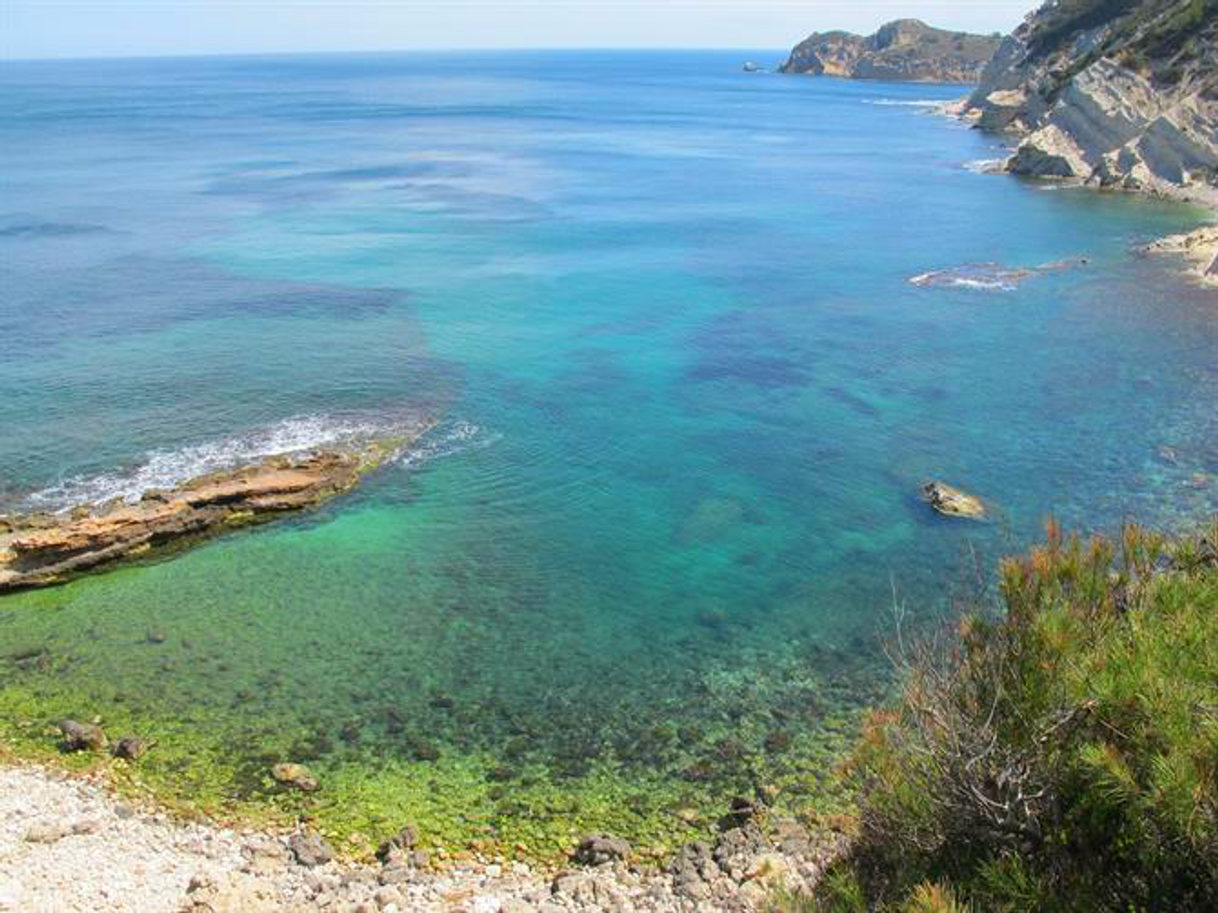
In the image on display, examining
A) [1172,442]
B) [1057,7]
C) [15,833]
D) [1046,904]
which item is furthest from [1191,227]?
[1057,7]

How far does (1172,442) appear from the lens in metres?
35.2

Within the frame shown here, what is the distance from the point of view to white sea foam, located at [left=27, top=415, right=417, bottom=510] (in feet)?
104

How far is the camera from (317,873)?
680 inches

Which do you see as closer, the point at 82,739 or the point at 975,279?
the point at 82,739

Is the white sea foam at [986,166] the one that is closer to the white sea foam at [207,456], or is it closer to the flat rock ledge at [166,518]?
the white sea foam at [207,456]

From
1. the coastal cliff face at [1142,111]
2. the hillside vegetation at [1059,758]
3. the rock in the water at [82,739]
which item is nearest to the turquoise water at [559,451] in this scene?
the rock in the water at [82,739]

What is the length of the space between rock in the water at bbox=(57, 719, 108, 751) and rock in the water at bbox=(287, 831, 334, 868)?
5489 millimetres

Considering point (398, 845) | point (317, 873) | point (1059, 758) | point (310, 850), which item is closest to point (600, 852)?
point (398, 845)

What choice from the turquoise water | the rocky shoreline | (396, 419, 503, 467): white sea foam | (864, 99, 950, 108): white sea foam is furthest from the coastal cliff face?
(864, 99, 950, 108): white sea foam

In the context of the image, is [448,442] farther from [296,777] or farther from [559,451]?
[296,777]

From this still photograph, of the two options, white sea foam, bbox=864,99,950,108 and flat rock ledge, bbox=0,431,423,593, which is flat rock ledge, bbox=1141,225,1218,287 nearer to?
flat rock ledge, bbox=0,431,423,593

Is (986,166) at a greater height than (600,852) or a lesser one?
greater

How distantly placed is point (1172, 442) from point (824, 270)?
28.5 metres

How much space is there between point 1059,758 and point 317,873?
12628mm
